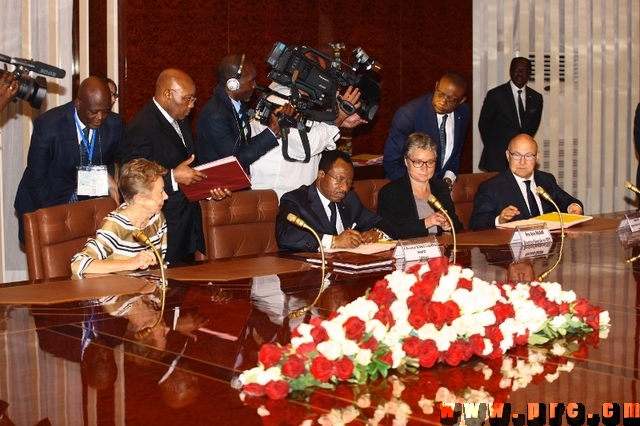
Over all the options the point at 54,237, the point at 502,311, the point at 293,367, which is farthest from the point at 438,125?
the point at 293,367

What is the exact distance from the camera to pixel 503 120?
8555 millimetres

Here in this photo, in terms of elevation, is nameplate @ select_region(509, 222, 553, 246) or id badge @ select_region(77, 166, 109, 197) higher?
id badge @ select_region(77, 166, 109, 197)

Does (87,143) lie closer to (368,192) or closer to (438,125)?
(368,192)

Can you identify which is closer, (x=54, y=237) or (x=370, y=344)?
(x=370, y=344)

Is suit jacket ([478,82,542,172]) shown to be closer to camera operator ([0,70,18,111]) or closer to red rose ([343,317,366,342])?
camera operator ([0,70,18,111])

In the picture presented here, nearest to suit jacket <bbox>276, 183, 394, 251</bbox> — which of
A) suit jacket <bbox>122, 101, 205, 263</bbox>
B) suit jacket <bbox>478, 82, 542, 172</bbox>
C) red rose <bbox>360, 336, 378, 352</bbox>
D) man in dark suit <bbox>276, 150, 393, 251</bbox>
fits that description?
man in dark suit <bbox>276, 150, 393, 251</bbox>

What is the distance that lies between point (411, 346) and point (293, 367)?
303 millimetres

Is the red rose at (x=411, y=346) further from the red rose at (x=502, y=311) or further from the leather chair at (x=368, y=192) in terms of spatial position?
the leather chair at (x=368, y=192)

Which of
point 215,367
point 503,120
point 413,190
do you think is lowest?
point 215,367

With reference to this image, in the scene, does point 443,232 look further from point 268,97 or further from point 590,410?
point 590,410

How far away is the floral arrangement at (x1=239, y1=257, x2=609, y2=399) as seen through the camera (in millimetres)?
2236

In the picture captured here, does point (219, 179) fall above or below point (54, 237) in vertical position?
above

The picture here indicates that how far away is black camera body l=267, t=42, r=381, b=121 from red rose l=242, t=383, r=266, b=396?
3442mm

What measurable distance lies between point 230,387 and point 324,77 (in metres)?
3.51
